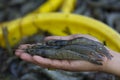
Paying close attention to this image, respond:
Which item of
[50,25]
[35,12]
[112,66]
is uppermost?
[35,12]

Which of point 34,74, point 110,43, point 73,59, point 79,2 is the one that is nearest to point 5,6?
point 79,2

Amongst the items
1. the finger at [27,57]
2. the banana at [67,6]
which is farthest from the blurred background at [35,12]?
the finger at [27,57]

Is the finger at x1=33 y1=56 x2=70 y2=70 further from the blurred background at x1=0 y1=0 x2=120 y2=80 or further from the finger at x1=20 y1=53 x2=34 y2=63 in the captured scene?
the blurred background at x1=0 y1=0 x2=120 y2=80

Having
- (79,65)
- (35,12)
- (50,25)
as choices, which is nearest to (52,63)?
(79,65)

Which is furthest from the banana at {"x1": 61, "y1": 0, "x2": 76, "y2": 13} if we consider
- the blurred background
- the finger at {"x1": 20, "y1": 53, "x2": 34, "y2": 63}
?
the finger at {"x1": 20, "y1": 53, "x2": 34, "y2": 63}

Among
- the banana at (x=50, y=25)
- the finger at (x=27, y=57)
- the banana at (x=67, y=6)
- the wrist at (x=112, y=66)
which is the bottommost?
the wrist at (x=112, y=66)

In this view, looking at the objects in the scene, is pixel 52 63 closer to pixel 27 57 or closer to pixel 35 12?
pixel 27 57

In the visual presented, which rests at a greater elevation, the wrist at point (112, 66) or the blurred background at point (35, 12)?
the blurred background at point (35, 12)

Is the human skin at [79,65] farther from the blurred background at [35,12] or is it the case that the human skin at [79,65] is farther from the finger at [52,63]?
the blurred background at [35,12]

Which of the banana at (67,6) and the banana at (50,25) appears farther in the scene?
the banana at (67,6)
